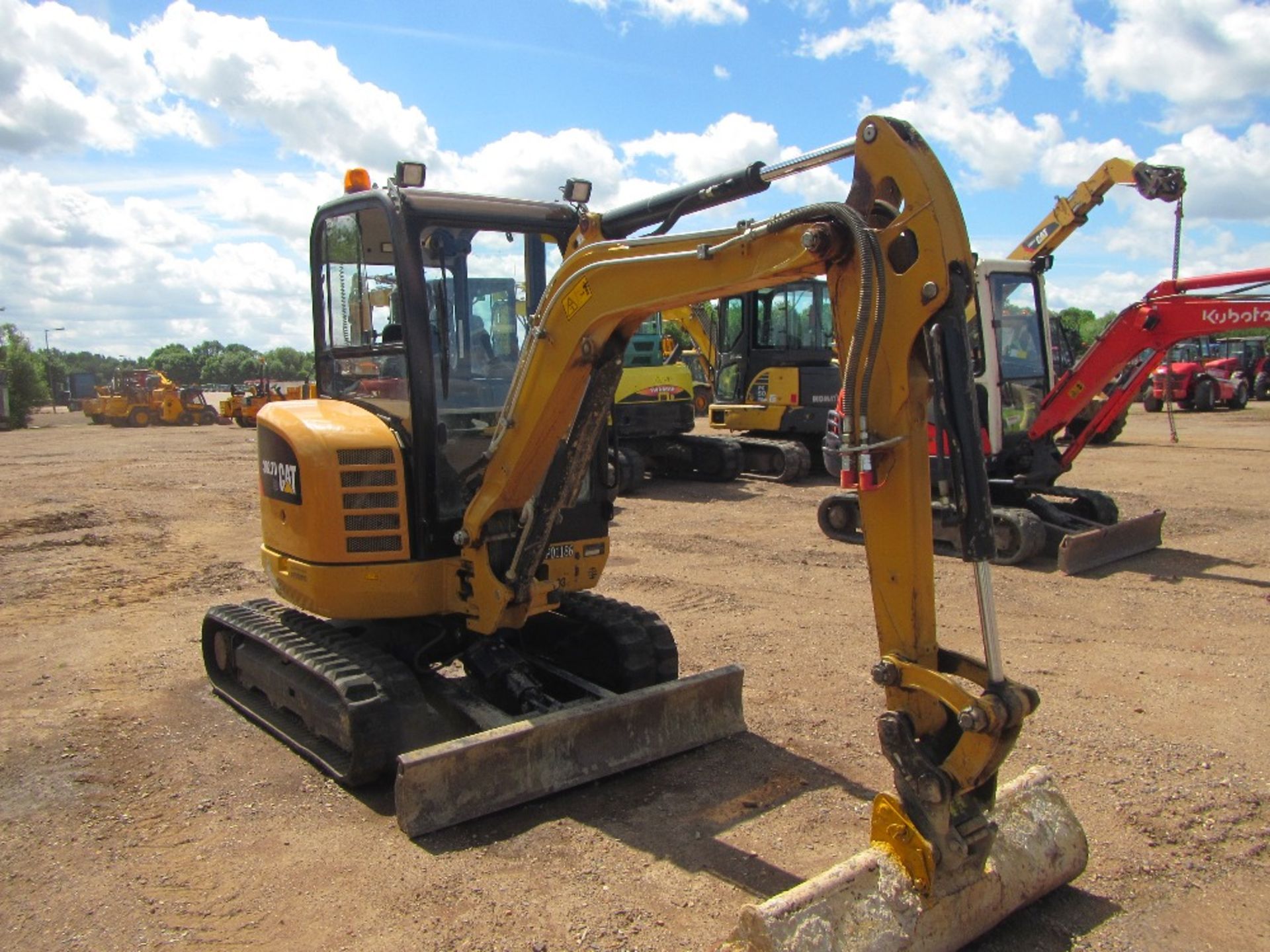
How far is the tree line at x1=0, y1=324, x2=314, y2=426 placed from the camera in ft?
125

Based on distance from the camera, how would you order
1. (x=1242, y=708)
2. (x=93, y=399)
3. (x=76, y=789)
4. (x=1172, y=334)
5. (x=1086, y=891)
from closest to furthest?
1. (x=1086, y=891)
2. (x=76, y=789)
3. (x=1242, y=708)
4. (x=1172, y=334)
5. (x=93, y=399)

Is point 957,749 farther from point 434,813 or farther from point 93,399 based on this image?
point 93,399

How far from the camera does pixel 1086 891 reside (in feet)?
12.6

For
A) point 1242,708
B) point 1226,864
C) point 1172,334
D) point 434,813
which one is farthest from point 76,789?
point 1172,334

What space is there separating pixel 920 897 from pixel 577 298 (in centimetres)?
263

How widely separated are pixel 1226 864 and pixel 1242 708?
2010 mm

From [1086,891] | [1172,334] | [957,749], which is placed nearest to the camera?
[957,749]

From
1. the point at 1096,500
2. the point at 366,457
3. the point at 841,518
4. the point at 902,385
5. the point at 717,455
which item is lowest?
the point at 841,518

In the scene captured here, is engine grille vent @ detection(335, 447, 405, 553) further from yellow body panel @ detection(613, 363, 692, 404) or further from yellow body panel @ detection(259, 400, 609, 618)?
yellow body panel @ detection(613, 363, 692, 404)

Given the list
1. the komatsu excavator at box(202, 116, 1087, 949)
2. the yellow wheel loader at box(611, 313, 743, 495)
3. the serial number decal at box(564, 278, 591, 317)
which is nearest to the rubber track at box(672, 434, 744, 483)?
the yellow wheel loader at box(611, 313, 743, 495)

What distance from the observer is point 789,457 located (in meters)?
15.0

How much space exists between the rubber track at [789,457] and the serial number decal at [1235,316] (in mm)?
6143

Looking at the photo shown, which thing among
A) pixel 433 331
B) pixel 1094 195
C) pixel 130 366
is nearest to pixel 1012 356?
pixel 1094 195

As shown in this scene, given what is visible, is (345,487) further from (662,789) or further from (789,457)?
(789,457)
